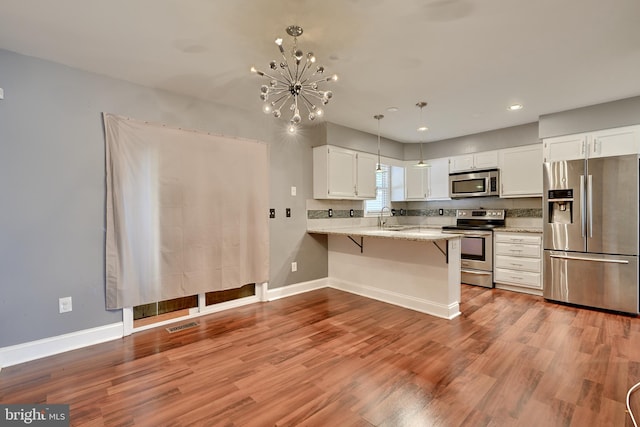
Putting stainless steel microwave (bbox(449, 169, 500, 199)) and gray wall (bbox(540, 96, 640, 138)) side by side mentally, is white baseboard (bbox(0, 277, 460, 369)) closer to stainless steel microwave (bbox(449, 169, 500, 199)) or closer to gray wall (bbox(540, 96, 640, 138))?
stainless steel microwave (bbox(449, 169, 500, 199))

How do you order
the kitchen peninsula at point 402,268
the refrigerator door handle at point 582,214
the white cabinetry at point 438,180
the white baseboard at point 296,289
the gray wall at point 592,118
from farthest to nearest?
the white cabinetry at point 438,180 < the white baseboard at point 296,289 < the refrigerator door handle at point 582,214 < the gray wall at point 592,118 < the kitchen peninsula at point 402,268

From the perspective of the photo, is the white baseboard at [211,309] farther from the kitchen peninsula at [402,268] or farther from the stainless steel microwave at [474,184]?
the stainless steel microwave at [474,184]

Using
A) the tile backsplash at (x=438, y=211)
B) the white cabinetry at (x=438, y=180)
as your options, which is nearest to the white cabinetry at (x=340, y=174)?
the tile backsplash at (x=438, y=211)

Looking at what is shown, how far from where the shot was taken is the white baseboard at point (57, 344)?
2389mm

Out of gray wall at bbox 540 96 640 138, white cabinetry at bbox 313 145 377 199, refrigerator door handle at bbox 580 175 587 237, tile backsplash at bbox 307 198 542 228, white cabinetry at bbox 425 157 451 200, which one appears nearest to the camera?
gray wall at bbox 540 96 640 138

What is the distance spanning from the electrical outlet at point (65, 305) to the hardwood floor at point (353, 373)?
37cm

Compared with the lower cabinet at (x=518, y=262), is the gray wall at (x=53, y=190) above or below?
above

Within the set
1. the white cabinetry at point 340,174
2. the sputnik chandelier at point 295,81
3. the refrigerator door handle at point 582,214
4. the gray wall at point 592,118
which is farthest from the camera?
the white cabinetry at point 340,174

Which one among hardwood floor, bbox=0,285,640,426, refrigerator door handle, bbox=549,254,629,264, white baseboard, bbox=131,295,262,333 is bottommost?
hardwood floor, bbox=0,285,640,426

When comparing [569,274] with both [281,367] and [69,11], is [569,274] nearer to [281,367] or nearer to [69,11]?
[281,367]

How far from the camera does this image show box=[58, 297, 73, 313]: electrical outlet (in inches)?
102

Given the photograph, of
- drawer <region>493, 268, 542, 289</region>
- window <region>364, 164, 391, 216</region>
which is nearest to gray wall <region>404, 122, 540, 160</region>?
window <region>364, 164, 391, 216</region>

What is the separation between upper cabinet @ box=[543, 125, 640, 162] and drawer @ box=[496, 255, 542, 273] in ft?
4.59

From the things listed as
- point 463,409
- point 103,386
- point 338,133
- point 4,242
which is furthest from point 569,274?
point 4,242
